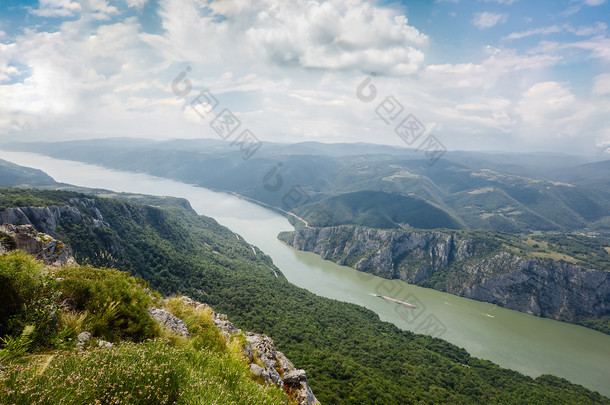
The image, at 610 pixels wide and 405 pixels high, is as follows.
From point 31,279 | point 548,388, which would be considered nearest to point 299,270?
point 548,388

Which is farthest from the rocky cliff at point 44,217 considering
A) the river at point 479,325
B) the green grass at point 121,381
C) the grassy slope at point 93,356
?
the river at point 479,325

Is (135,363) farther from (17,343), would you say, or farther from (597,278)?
(597,278)

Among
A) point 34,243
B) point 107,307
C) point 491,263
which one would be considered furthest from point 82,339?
point 491,263

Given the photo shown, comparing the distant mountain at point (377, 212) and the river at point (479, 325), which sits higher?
the distant mountain at point (377, 212)

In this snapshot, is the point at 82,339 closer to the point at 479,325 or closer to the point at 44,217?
the point at 44,217

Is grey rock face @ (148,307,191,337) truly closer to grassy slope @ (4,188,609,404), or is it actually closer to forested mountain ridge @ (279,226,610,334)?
grassy slope @ (4,188,609,404)

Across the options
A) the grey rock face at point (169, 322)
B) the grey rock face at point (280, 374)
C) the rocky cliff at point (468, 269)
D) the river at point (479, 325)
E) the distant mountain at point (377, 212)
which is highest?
the grey rock face at point (169, 322)

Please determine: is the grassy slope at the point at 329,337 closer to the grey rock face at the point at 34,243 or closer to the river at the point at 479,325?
the river at the point at 479,325
